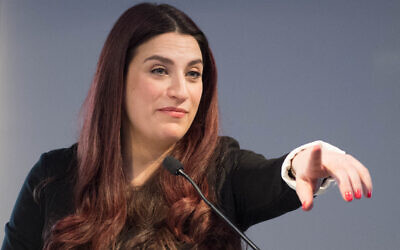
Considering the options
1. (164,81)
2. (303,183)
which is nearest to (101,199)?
(164,81)

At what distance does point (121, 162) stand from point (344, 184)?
0.61 m

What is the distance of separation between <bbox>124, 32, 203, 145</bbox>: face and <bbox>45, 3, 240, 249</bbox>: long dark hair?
0.02 meters

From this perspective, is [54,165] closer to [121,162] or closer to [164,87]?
[121,162]

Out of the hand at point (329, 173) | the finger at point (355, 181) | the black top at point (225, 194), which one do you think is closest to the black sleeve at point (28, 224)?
the black top at point (225, 194)

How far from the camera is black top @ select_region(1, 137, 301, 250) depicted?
1.03m

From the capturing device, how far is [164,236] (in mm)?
1107

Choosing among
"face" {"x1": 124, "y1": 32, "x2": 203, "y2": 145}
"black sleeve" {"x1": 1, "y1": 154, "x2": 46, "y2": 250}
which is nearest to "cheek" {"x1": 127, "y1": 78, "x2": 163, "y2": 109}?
"face" {"x1": 124, "y1": 32, "x2": 203, "y2": 145}

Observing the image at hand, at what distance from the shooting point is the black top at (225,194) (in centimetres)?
103

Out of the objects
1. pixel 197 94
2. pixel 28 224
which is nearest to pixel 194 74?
pixel 197 94

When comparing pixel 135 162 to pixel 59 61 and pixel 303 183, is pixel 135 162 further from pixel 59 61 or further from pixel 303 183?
pixel 59 61

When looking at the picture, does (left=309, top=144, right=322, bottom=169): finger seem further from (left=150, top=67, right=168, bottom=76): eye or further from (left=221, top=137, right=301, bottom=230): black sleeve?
(left=150, top=67, right=168, bottom=76): eye

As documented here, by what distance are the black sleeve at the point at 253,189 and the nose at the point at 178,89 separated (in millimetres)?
169

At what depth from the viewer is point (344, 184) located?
722 millimetres

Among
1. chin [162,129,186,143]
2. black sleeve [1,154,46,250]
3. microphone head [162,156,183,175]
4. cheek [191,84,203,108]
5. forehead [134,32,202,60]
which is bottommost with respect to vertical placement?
black sleeve [1,154,46,250]
